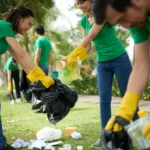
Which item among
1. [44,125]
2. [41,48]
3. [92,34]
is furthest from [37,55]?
[92,34]

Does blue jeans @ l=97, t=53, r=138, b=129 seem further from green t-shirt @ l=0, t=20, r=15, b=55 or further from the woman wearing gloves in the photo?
green t-shirt @ l=0, t=20, r=15, b=55

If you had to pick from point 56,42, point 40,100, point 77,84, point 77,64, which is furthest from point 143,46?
point 56,42

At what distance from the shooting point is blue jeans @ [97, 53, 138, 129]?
335 centimetres

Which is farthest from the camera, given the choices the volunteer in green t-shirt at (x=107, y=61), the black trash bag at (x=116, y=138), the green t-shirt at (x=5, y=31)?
the volunteer in green t-shirt at (x=107, y=61)

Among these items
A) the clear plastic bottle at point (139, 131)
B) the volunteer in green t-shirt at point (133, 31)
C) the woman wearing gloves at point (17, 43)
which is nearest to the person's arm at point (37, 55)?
the woman wearing gloves at point (17, 43)

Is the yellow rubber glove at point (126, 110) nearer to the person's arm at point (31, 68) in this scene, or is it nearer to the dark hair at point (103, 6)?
the dark hair at point (103, 6)

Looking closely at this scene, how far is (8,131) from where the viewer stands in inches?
173

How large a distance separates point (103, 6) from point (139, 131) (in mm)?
628

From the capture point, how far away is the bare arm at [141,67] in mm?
2090

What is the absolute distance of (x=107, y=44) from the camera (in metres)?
3.39

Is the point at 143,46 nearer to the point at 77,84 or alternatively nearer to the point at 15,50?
the point at 15,50

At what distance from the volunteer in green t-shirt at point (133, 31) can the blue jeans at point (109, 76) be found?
3.89 ft

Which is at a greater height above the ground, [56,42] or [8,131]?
[8,131]

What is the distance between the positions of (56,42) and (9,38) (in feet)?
72.2
